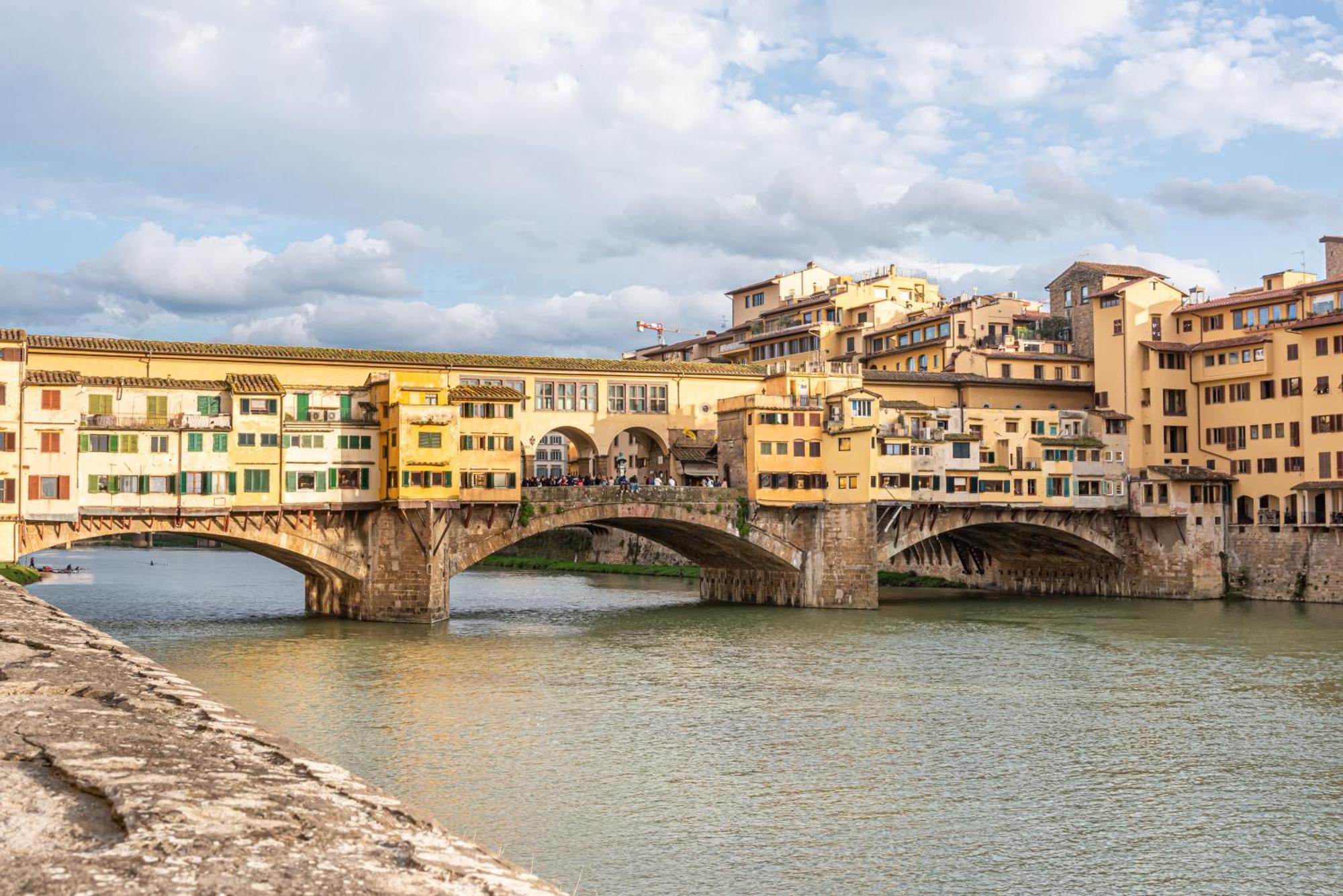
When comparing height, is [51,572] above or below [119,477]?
below

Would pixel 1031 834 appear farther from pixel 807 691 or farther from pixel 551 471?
pixel 551 471

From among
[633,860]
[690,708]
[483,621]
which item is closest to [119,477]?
[483,621]

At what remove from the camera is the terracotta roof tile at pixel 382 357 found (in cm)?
4866

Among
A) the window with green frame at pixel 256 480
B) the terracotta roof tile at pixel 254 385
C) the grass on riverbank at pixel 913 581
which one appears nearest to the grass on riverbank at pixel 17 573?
the window with green frame at pixel 256 480

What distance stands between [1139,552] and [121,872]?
62390mm

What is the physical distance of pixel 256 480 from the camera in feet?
154

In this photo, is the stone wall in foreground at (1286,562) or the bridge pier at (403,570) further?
the stone wall in foreground at (1286,562)

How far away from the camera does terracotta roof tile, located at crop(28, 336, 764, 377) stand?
48656 millimetres

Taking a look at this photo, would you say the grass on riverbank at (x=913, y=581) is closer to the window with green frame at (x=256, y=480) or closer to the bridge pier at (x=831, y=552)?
the bridge pier at (x=831, y=552)

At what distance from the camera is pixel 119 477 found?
44.7 meters

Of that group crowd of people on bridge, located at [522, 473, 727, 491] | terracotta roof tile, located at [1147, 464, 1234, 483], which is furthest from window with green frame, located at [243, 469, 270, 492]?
terracotta roof tile, located at [1147, 464, 1234, 483]

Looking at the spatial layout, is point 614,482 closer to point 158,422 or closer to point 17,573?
point 158,422

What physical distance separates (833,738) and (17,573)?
113 feet

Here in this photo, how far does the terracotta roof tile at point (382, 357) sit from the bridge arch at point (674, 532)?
707cm
